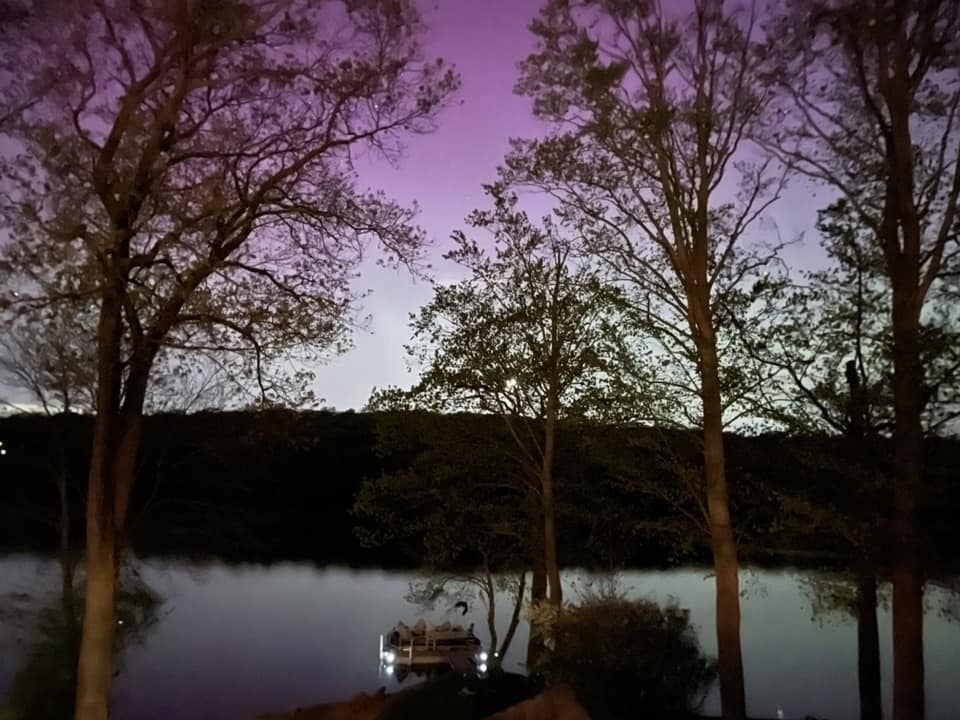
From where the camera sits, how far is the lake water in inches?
925

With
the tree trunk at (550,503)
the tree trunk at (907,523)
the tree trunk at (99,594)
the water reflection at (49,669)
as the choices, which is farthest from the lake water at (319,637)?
the tree trunk at (99,594)

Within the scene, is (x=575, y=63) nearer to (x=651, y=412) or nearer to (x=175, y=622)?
(x=651, y=412)

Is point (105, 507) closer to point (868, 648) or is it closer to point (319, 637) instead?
point (868, 648)

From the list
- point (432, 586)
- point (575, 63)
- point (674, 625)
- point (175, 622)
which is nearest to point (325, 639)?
point (175, 622)

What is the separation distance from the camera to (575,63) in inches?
555

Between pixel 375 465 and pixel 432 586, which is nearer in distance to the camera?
pixel 432 586

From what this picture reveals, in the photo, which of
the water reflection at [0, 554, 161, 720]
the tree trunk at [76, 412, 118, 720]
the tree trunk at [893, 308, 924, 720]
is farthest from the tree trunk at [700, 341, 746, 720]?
the water reflection at [0, 554, 161, 720]

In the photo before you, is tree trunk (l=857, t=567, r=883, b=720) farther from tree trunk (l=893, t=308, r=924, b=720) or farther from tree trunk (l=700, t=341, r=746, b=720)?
tree trunk (l=893, t=308, r=924, b=720)

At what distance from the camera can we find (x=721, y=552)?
1342 centimetres

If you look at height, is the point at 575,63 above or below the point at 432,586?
above

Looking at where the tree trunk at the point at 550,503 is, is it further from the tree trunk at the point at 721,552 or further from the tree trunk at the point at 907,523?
the tree trunk at the point at 907,523

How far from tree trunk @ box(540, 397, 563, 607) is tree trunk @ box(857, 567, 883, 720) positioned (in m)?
5.61

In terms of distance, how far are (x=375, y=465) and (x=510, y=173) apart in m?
21.2

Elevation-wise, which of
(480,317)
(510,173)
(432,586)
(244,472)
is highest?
(510,173)
